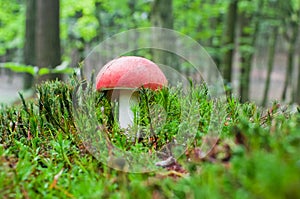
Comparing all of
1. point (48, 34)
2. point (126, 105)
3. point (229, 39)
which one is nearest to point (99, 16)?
point (229, 39)

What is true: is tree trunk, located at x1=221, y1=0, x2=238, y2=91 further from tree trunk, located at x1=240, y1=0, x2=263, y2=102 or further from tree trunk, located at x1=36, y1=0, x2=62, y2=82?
tree trunk, located at x1=36, y1=0, x2=62, y2=82

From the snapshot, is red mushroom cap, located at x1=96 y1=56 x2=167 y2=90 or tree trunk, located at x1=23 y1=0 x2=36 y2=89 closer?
red mushroom cap, located at x1=96 y1=56 x2=167 y2=90

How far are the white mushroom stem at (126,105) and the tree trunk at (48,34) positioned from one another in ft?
11.5

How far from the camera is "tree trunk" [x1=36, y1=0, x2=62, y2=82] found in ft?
16.4

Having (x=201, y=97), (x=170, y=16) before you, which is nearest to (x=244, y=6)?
(x=170, y=16)

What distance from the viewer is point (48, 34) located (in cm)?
510

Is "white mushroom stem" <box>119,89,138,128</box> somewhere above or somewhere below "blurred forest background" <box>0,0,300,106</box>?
below

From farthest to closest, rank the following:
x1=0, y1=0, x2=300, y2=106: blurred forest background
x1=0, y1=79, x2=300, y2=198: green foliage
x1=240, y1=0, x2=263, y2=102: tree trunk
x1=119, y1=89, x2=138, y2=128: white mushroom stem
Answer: x1=240, y1=0, x2=263, y2=102: tree trunk
x1=0, y1=0, x2=300, y2=106: blurred forest background
x1=119, y1=89, x2=138, y2=128: white mushroom stem
x1=0, y1=79, x2=300, y2=198: green foliage

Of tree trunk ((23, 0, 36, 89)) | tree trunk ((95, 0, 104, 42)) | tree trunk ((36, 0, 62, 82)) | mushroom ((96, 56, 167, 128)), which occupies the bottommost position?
mushroom ((96, 56, 167, 128))

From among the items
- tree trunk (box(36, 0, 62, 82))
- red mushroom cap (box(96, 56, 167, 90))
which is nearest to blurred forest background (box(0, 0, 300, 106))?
tree trunk (box(36, 0, 62, 82))

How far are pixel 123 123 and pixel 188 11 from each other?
1001 cm

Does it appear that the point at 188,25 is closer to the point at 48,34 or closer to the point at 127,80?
the point at 48,34

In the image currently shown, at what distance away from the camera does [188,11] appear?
11148mm

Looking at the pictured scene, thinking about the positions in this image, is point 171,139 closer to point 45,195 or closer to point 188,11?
point 45,195
